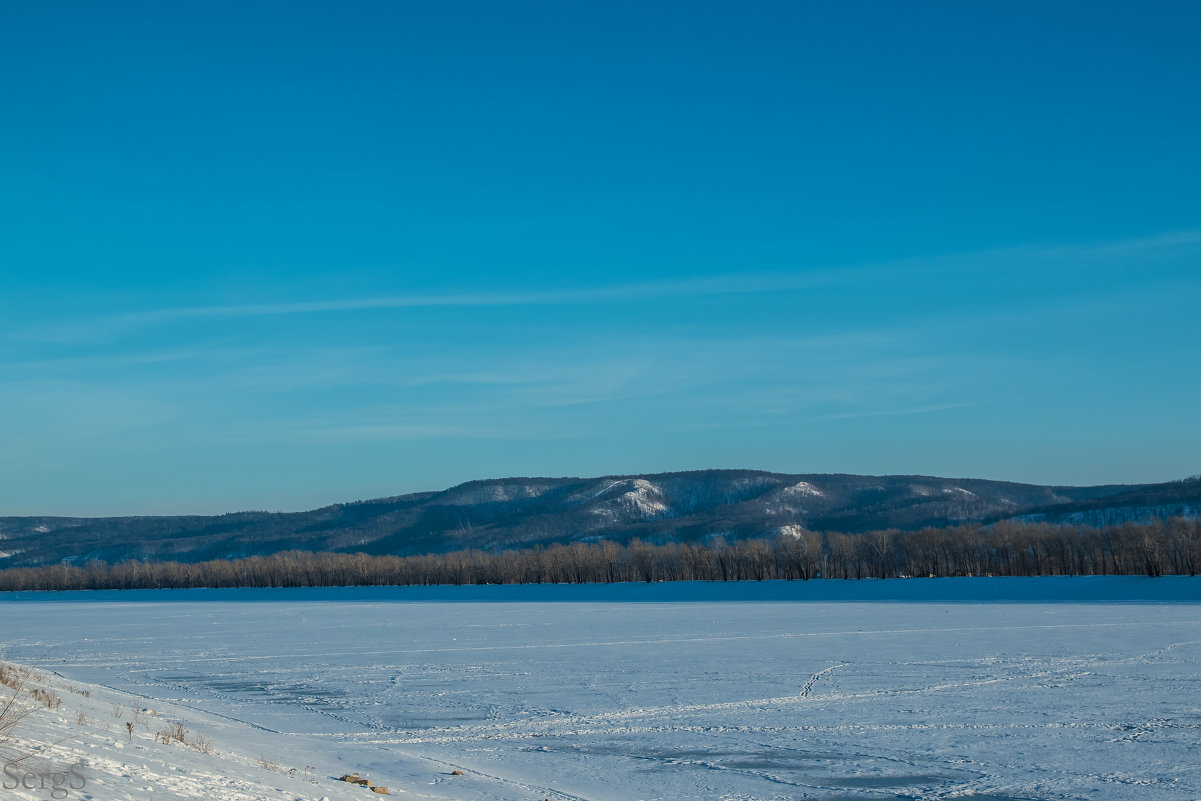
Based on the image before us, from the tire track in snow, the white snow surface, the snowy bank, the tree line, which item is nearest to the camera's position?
the white snow surface

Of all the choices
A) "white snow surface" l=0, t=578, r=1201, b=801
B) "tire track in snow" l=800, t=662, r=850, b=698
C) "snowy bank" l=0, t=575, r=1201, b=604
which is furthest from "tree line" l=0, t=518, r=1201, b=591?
"tire track in snow" l=800, t=662, r=850, b=698

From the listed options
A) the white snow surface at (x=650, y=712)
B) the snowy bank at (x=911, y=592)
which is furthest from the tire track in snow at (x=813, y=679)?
the snowy bank at (x=911, y=592)

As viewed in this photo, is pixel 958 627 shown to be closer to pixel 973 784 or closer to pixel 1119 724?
pixel 1119 724

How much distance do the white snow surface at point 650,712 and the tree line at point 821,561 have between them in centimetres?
7064

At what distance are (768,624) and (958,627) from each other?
821cm

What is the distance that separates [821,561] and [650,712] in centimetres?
11173

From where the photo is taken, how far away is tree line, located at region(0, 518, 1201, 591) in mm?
104062

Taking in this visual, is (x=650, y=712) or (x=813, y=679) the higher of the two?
(x=650, y=712)

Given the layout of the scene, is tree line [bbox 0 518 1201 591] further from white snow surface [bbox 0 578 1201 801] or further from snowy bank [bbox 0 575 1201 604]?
white snow surface [bbox 0 578 1201 801]

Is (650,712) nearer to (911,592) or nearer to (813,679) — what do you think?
(813,679)

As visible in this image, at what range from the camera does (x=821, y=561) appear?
127m

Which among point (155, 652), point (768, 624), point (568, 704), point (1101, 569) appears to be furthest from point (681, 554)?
point (568, 704)

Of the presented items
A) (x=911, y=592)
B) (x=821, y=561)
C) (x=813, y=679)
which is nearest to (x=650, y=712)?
(x=813, y=679)

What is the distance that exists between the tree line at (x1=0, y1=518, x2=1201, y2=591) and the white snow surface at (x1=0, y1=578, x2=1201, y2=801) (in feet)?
232
